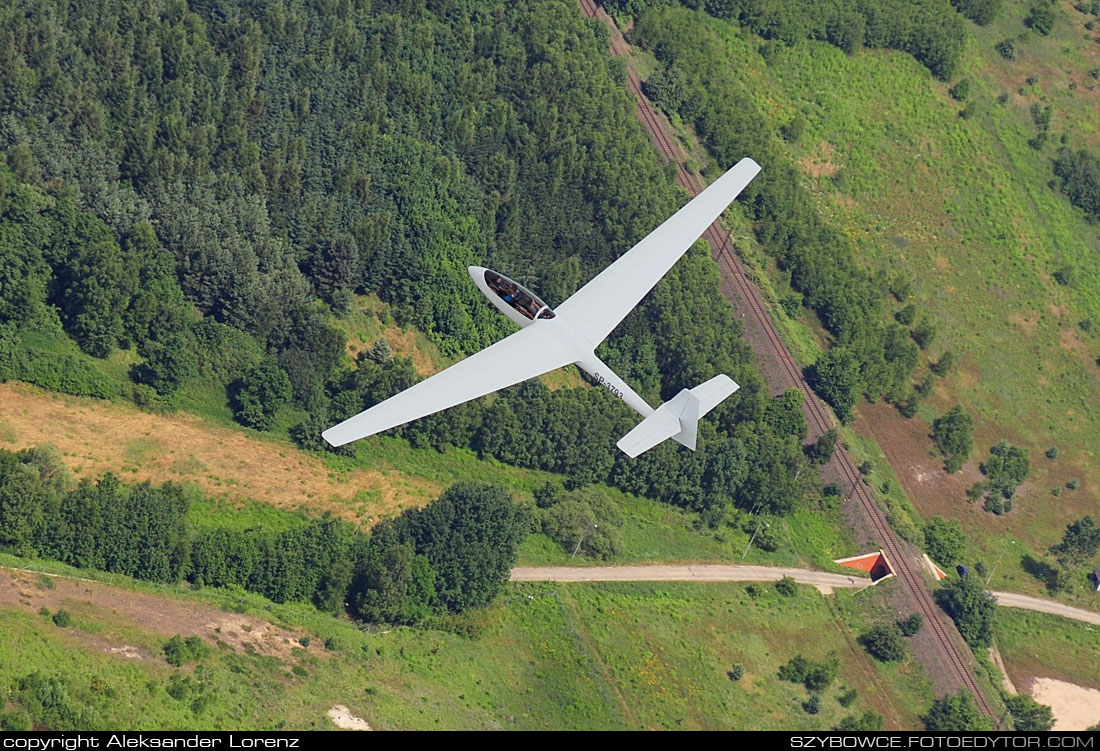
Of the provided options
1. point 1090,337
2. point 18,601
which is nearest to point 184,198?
point 18,601

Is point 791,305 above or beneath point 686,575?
above

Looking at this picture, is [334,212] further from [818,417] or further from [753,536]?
[818,417]

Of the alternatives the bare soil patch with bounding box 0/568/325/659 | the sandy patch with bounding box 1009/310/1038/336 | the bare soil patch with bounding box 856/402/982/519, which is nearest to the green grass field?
the bare soil patch with bounding box 856/402/982/519

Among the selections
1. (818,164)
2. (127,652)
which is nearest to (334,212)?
(127,652)

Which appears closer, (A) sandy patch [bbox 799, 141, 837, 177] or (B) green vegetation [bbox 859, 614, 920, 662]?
(B) green vegetation [bbox 859, 614, 920, 662]

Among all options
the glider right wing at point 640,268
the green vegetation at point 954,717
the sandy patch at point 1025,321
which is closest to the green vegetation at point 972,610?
the green vegetation at point 954,717

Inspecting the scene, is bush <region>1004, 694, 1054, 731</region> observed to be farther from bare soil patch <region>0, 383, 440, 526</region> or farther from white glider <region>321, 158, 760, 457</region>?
bare soil patch <region>0, 383, 440, 526</region>
